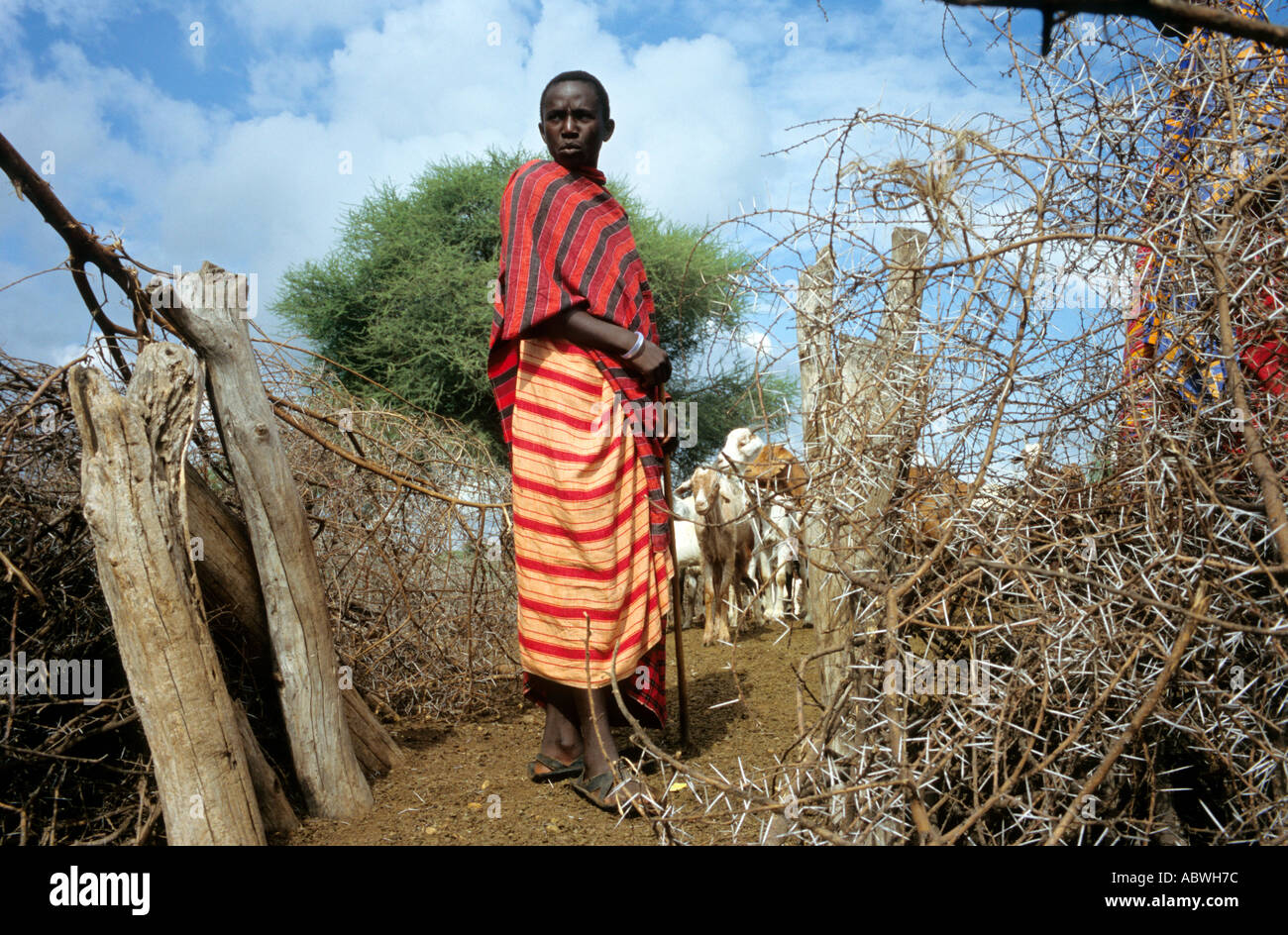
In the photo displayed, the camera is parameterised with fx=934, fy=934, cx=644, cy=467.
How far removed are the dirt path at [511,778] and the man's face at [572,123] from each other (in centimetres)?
198

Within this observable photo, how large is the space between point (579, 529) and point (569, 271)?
97 centimetres

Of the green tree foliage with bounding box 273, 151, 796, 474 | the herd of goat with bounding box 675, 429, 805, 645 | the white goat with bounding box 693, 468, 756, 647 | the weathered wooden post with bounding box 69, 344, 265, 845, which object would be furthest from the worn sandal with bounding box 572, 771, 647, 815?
the green tree foliage with bounding box 273, 151, 796, 474

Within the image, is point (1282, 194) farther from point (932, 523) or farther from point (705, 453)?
point (705, 453)

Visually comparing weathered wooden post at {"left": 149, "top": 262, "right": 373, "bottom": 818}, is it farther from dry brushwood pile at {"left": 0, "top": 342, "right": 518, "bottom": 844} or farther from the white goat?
the white goat

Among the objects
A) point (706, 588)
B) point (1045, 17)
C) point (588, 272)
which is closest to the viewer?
point (1045, 17)

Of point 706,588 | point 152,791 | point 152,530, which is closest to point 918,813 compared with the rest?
Result: point 152,530

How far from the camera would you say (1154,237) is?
8.54 feet

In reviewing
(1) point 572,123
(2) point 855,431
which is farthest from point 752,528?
(2) point 855,431

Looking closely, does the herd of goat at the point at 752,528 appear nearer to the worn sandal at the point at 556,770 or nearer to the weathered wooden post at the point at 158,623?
the worn sandal at the point at 556,770

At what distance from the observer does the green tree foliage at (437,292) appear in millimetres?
14266

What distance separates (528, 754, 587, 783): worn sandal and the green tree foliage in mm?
10012

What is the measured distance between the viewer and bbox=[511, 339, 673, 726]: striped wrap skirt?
356cm

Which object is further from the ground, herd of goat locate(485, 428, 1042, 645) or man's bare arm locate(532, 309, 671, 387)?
man's bare arm locate(532, 309, 671, 387)

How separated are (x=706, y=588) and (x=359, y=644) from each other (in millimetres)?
3072
